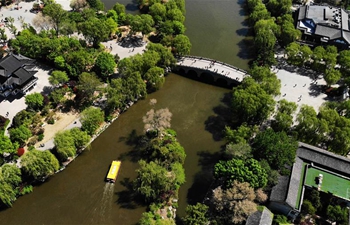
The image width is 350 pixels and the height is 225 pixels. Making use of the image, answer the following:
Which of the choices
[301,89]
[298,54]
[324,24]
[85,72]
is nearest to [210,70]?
[301,89]

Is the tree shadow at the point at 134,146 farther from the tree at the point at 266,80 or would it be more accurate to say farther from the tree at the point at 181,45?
the tree at the point at 266,80

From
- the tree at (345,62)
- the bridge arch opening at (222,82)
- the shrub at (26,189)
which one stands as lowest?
the shrub at (26,189)

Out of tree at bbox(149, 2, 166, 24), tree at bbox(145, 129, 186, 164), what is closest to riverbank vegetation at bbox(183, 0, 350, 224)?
tree at bbox(145, 129, 186, 164)

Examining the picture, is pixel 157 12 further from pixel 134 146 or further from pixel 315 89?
pixel 315 89

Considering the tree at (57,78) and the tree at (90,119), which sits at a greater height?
the tree at (57,78)

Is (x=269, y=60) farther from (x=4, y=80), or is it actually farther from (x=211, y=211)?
(x=4, y=80)

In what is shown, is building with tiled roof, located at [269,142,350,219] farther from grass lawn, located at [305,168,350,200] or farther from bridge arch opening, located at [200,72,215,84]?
bridge arch opening, located at [200,72,215,84]

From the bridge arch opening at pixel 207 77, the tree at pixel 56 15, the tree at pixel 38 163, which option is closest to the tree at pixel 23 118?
the tree at pixel 38 163
